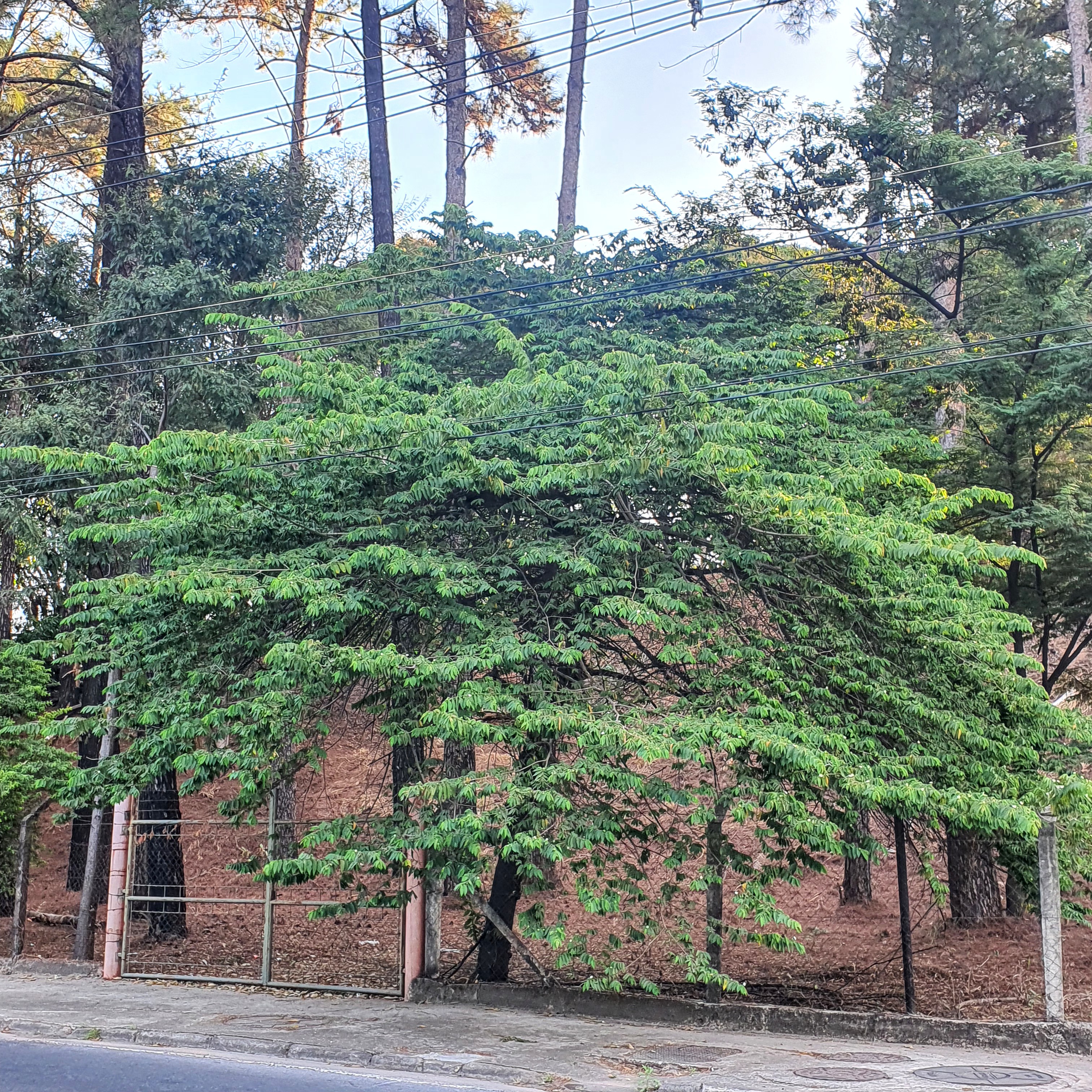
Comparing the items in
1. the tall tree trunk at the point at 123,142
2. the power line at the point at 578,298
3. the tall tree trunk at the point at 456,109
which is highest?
the tall tree trunk at the point at 456,109

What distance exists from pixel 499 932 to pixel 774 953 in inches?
165

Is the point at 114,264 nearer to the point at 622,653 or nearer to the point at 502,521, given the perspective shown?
the point at 502,521

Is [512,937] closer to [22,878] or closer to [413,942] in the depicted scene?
[413,942]

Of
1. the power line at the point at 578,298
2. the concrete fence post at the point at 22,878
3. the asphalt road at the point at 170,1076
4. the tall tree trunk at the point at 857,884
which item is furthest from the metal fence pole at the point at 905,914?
the concrete fence post at the point at 22,878

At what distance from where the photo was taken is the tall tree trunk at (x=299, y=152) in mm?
17328

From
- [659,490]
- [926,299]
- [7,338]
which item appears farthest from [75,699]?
[926,299]

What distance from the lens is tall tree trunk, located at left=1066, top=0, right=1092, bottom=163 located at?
1684 cm

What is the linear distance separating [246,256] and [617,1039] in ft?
43.0

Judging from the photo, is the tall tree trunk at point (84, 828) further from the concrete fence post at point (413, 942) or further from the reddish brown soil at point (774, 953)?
the concrete fence post at point (413, 942)

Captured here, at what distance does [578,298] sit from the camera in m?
13.2

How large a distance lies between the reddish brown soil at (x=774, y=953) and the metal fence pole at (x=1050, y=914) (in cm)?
138

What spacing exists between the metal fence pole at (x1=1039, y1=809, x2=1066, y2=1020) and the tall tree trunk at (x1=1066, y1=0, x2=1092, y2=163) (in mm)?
12779

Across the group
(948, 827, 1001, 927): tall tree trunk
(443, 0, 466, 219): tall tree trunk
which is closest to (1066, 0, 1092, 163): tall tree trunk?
(443, 0, 466, 219): tall tree trunk

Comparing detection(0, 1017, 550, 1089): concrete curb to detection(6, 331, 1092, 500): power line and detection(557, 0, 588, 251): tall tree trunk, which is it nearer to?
detection(6, 331, 1092, 500): power line
